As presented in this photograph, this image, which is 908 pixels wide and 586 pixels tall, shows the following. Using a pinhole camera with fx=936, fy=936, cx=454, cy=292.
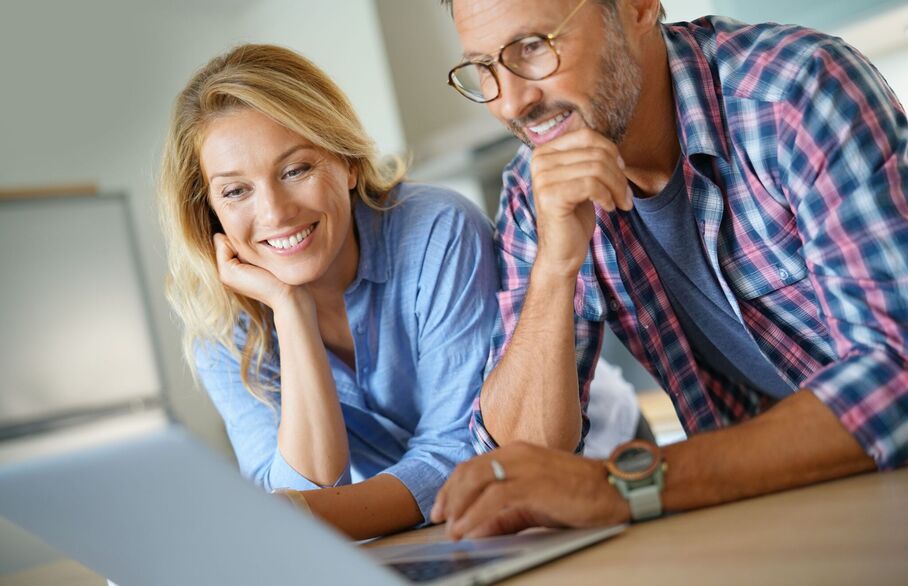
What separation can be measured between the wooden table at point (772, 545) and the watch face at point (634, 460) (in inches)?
1.9

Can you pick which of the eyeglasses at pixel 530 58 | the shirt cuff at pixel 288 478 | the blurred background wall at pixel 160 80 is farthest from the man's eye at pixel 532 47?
the blurred background wall at pixel 160 80

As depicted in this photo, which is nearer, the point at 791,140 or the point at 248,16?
the point at 791,140

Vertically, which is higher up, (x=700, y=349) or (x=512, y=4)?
(x=512, y=4)

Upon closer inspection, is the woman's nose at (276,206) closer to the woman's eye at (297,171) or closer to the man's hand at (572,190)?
the woman's eye at (297,171)

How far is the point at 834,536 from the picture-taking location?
0.62m

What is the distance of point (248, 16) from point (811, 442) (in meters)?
4.41

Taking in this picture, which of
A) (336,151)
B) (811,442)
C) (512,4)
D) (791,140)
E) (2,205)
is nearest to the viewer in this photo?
(811,442)

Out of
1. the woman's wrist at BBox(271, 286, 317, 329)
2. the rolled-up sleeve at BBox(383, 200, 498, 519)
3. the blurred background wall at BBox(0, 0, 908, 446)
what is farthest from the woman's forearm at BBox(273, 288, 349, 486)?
the blurred background wall at BBox(0, 0, 908, 446)

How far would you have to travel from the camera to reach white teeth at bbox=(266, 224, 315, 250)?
1541 mm

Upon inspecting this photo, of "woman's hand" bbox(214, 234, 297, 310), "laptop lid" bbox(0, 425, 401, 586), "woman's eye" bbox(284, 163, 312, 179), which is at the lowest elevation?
"woman's hand" bbox(214, 234, 297, 310)

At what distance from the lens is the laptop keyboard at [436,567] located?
0.67 meters

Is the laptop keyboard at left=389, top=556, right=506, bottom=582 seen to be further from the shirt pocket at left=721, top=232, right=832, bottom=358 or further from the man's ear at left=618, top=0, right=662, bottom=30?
the man's ear at left=618, top=0, right=662, bottom=30

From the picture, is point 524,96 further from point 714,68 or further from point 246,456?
point 246,456

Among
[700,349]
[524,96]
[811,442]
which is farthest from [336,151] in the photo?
[811,442]
